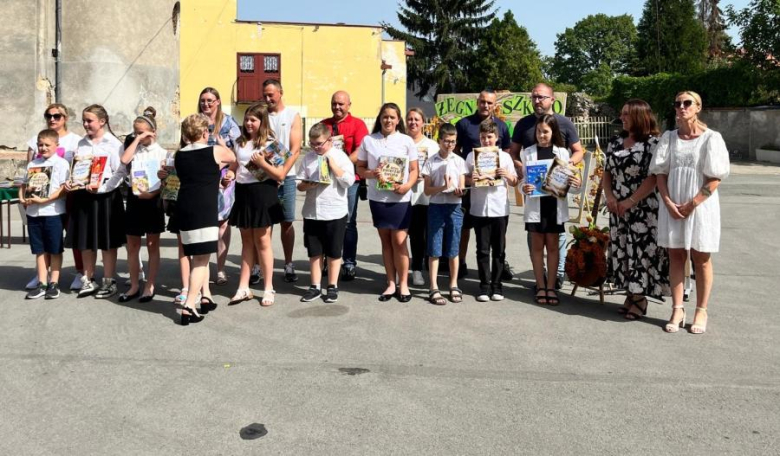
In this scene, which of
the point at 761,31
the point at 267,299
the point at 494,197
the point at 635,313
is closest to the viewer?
the point at 635,313

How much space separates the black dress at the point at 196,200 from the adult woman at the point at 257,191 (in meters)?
0.50

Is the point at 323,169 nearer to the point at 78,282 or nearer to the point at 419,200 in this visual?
the point at 419,200

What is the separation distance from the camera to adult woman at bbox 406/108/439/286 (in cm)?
727

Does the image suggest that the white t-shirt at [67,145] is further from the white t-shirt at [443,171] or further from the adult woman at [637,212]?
the adult woman at [637,212]

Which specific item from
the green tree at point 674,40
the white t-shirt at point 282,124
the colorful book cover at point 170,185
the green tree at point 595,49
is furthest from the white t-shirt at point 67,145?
the green tree at point 595,49

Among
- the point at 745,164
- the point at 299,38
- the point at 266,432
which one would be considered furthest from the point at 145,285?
the point at 299,38

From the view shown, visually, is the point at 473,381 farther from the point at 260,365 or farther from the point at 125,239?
the point at 125,239

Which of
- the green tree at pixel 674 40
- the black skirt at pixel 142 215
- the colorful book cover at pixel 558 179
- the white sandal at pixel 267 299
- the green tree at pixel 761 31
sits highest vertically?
the green tree at pixel 674 40

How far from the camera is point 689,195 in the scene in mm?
5961

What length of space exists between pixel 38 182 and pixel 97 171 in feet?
1.93

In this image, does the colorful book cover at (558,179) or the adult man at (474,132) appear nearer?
the colorful book cover at (558,179)

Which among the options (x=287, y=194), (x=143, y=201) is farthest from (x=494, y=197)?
(x=143, y=201)

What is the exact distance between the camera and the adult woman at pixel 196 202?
6.19 meters

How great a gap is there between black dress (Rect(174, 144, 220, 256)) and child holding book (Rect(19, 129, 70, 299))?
1596 mm
